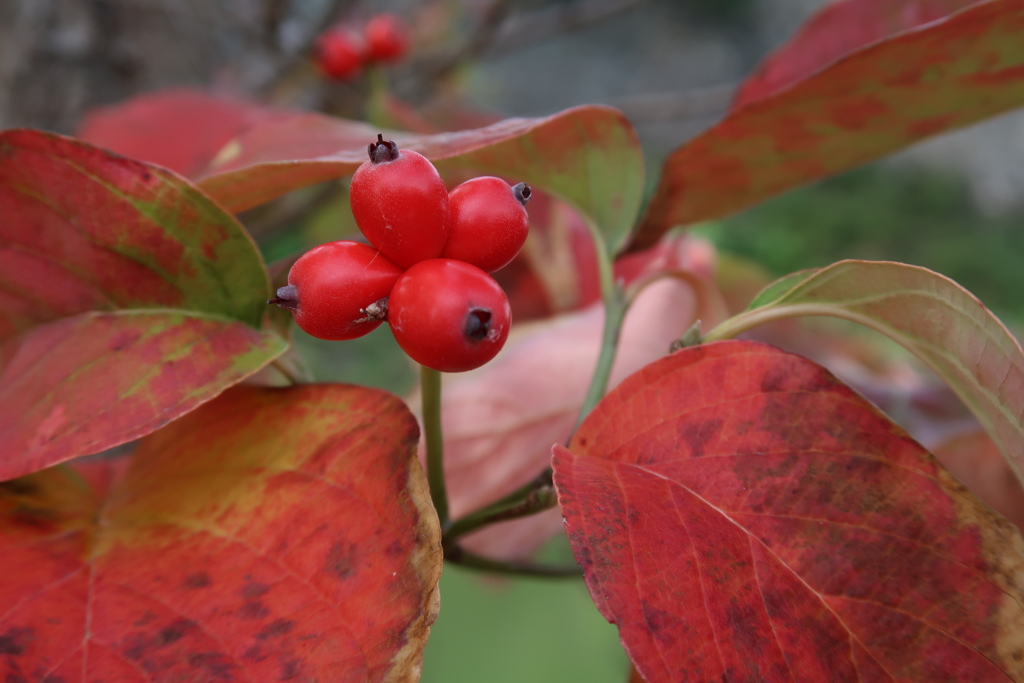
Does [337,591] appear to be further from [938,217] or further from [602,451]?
[938,217]

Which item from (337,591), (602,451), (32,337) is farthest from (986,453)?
(32,337)

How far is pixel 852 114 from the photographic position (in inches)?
14.3

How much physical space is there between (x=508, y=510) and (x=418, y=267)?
140mm

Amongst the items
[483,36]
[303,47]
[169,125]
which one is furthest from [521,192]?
[303,47]

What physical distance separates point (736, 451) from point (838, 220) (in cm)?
496

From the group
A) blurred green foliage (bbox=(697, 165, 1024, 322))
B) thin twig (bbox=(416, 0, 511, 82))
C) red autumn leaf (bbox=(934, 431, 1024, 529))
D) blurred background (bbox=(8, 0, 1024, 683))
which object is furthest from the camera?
blurred green foliage (bbox=(697, 165, 1024, 322))

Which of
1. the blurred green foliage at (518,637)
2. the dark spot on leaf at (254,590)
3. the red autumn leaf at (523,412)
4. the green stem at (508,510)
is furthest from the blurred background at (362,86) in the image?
the dark spot on leaf at (254,590)

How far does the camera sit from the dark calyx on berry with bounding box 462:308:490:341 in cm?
19

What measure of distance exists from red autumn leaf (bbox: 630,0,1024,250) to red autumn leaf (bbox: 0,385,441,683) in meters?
0.24

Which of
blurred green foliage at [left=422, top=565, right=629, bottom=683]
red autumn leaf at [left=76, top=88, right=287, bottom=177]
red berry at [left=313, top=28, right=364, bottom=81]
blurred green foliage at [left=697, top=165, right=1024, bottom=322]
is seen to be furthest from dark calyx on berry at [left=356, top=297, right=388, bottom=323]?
blurred green foliage at [left=697, top=165, right=1024, bottom=322]

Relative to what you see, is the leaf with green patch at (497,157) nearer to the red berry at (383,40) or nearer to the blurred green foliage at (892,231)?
the red berry at (383,40)

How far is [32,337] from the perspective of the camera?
1.01 feet

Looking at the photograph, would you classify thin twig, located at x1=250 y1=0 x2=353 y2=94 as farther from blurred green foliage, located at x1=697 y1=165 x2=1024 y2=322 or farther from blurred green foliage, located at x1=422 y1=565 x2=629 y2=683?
blurred green foliage, located at x1=697 y1=165 x2=1024 y2=322

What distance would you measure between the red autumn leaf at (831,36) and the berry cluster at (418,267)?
1.03ft
